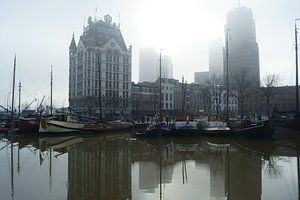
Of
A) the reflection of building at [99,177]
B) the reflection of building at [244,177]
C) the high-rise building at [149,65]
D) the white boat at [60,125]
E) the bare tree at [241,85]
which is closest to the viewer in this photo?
the reflection of building at [244,177]

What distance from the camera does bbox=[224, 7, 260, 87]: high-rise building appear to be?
10825 centimetres

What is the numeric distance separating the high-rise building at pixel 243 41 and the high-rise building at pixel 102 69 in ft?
129

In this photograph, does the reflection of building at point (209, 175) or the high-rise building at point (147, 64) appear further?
the high-rise building at point (147, 64)

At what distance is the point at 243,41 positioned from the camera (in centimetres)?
11469

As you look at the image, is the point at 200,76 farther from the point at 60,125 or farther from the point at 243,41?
the point at 60,125

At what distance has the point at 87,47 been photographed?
320 feet

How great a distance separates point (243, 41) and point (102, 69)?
57.5 meters

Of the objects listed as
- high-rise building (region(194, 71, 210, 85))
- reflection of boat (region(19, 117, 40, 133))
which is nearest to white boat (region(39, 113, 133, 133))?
reflection of boat (region(19, 117, 40, 133))

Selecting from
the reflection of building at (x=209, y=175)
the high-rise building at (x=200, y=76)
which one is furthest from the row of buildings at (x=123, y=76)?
the reflection of building at (x=209, y=175)

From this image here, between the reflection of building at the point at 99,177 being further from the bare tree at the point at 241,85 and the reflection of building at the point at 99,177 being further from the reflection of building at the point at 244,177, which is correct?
the bare tree at the point at 241,85

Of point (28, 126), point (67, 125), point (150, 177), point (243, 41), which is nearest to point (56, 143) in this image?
point (67, 125)

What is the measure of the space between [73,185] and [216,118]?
2976cm

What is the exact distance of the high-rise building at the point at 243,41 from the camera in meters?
108

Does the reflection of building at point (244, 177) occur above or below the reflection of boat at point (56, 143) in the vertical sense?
above
